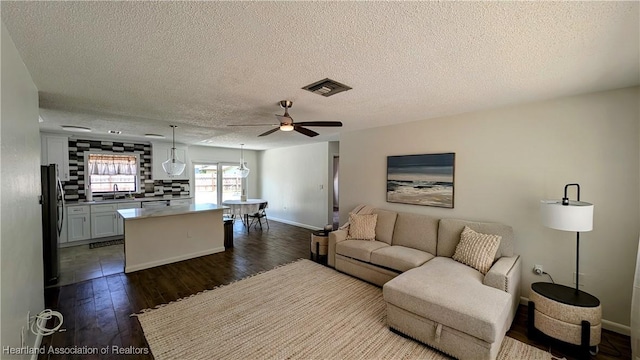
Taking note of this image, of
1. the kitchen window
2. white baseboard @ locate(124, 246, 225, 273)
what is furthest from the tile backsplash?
white baseboard @ locate(124, 246, 225, 273)

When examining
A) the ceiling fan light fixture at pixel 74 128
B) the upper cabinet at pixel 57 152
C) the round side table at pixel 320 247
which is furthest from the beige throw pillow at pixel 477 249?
the upper cabinet at pixel 57 152

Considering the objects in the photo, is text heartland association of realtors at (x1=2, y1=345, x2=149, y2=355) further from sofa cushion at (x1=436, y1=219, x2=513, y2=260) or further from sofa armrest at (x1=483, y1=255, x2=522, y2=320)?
sofa cushion at (x1=436, y1=219, x2=513, y2=260)

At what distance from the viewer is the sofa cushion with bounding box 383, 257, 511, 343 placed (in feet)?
6.44

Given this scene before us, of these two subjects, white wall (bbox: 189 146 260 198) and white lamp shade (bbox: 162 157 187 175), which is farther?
white wall (bbox: 189 146 260 198)

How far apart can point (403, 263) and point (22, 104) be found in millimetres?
3831

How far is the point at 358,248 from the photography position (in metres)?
3.67

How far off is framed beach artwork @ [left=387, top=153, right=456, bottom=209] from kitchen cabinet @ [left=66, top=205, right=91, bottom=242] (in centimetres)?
612

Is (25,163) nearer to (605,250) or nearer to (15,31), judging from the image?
(15,31)

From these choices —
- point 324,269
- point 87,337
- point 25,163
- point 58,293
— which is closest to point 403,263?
point 324,269

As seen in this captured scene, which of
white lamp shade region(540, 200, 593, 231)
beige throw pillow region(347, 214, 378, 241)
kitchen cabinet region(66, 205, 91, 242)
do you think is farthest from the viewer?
→ kitchen cabinet region(66, 205, 91, 242)

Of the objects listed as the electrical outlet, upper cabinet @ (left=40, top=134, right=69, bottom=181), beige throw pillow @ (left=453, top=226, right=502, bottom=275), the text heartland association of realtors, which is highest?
upper cabinet @ (left=40, top=134, right=69, bottom=181)

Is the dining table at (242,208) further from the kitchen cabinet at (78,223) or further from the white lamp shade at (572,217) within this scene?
the white lamp shade at (572,217)

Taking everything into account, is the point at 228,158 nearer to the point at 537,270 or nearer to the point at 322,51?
the point at 322,51

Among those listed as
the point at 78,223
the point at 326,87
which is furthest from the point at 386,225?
the point at 78,223
